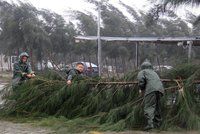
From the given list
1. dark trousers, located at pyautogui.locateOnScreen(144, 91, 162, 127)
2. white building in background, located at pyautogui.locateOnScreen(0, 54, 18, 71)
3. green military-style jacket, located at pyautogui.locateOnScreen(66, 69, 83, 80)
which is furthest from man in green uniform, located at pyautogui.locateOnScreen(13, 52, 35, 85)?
white building in background, located at pyautogui.locateOnScreen(0, 54, 18, 71)

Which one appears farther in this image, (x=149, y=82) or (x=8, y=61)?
(x=8, y=61)

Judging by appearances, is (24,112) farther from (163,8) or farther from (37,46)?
(37,46)

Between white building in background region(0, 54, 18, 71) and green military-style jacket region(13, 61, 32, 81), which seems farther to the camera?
white building in background region(0, 54, 18, 71)

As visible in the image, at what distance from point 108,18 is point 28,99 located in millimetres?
32631

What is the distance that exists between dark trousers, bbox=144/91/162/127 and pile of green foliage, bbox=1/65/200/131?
16cm

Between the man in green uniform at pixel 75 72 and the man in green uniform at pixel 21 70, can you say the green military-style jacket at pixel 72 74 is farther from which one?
the man in green uniform at pixel 21 70

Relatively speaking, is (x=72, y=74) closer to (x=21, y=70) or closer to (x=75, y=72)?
(x=75, y=72)

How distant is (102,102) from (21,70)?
103 inches

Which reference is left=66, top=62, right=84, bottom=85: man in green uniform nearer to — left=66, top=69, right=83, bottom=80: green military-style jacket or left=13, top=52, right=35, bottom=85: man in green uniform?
left=66, top=69, right=83, bottom=80: green military-style jacket

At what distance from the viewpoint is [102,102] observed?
9719 millimetres

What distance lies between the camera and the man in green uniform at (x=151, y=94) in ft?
28.7

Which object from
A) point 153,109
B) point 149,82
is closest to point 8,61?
point 149,82

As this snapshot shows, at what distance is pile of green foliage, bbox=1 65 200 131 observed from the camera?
29.1 feet

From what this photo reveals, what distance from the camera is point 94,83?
400 inches
